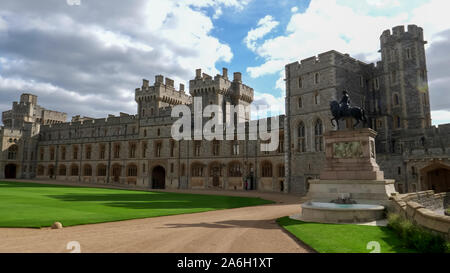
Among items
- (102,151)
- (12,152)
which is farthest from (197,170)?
(12,152)

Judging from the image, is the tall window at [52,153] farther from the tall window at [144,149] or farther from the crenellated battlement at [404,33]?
the crenellated battlement at [404,33]

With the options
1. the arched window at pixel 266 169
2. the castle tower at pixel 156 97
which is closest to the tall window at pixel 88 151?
the castle tower at pixel 156 97

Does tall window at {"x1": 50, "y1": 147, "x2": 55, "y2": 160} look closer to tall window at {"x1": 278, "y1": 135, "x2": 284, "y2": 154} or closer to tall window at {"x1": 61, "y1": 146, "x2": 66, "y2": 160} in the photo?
tall window at {"x1": 61, "y1": 146, "x2": 66, "y2": 160}

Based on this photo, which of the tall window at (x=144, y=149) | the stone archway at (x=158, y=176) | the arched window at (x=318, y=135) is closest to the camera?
the arched window at (x=318, y=135)

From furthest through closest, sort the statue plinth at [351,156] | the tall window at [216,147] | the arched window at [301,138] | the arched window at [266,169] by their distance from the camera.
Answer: the tall window at [216,147]
the arched window at [266,169]
the arched window at [301,138]
the statue plinth at [351,156]

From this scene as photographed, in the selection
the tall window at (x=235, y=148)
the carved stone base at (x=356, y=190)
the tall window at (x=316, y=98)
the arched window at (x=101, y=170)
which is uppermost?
the tall window at (x=316, y=98)

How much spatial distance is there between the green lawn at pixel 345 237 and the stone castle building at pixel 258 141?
19.4 metres

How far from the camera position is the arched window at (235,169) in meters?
38.4

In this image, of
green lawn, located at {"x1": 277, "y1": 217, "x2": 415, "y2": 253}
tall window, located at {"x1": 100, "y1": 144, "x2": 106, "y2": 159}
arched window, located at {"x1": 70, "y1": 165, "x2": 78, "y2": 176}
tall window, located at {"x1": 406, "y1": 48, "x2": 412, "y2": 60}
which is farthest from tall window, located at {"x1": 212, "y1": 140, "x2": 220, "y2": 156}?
green lawn, located at {"x1": 277, "y1": 217, "x2": 415, "y2": 253}

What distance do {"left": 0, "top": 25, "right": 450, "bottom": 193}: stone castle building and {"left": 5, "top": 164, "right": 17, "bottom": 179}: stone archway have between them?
0.54ft

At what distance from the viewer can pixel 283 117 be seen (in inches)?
1363
